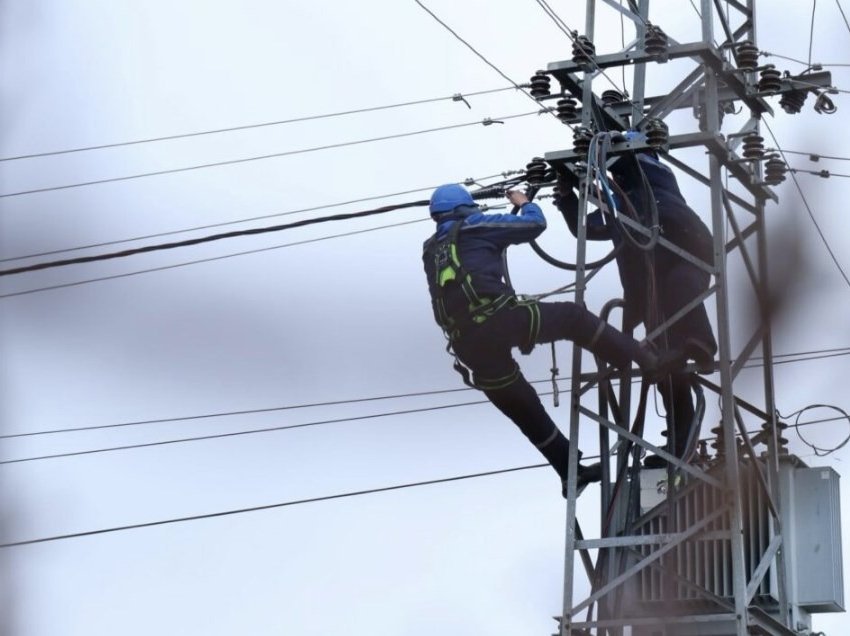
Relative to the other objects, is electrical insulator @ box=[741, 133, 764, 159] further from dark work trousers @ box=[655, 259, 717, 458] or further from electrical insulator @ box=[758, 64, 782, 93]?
dark work trousers @ box=[655, 259, 717, 458]

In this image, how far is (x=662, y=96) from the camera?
10617 mm

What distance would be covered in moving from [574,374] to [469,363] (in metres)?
0.67

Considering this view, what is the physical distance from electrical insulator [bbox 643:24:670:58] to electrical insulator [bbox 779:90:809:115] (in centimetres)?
111

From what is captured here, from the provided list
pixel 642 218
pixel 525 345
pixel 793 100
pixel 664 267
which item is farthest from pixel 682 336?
pixel 793 100

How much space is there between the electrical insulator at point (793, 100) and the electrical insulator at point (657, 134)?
1149 mm

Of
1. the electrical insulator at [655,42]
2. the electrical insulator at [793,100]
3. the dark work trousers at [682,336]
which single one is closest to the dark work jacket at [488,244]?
the dark work trousers at [682,336]

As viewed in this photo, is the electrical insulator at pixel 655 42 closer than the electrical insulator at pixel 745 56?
Yes

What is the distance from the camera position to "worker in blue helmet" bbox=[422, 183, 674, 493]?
1005cm

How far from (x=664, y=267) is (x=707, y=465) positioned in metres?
1.31

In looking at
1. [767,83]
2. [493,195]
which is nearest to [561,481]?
[493,195]

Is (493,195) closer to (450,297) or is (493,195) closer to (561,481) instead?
(450,297)

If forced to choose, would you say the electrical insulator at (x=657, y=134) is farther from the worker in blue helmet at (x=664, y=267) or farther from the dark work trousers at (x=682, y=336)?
the dark work trousers at (x=682, y=336)

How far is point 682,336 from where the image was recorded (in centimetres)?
1050

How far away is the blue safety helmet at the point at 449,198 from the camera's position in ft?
34.0
